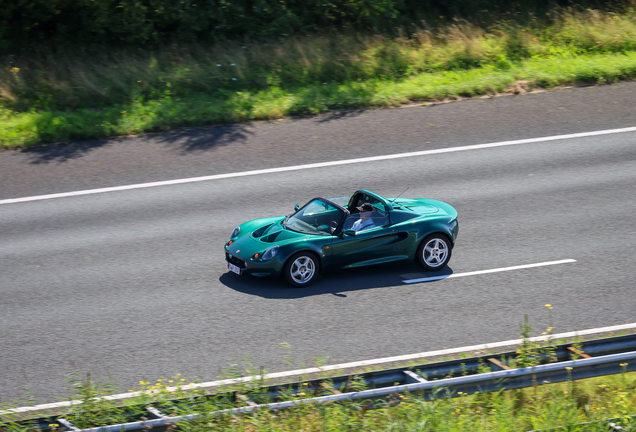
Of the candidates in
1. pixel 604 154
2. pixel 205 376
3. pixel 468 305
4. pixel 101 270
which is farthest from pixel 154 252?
pixel 604 154

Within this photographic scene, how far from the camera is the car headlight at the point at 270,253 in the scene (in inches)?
384

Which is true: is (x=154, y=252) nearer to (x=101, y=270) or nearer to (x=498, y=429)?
(x=101, y=270)

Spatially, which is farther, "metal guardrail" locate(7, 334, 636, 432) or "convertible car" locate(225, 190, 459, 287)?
"convertible car" locate(225, 190, 459, 287)

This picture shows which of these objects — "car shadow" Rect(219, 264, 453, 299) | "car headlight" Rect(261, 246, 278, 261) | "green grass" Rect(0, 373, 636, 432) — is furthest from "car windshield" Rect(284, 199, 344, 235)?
"green grass" Rect(0, 373, 636, 432)

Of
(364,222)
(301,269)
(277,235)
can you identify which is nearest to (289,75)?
(364,222)

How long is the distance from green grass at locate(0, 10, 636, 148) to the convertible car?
22.5ft

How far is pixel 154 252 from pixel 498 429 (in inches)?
271

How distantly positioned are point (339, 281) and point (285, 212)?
2749mm

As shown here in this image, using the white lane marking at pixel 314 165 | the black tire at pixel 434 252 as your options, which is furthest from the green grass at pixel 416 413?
the white lane marking at pixel 314 165

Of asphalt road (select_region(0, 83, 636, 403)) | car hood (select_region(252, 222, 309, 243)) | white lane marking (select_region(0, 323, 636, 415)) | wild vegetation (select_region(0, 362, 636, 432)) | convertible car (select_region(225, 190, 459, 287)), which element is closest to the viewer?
wild vegetation (select_region(0, 362, 636, 432))

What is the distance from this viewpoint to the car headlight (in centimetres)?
975

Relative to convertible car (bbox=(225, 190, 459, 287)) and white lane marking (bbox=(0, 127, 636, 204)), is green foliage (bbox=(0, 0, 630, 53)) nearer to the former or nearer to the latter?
white lane marking (bbox=(0, 127, 636, 204))

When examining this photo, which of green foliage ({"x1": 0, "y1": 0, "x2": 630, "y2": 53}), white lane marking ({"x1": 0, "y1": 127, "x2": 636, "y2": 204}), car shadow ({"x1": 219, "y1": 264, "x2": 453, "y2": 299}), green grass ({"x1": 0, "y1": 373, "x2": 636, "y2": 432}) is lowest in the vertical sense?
green grass ({"x1": 0, "y1": 373, "x2": 636, "y2": 432})

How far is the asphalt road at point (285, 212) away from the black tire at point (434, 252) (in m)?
0.22
